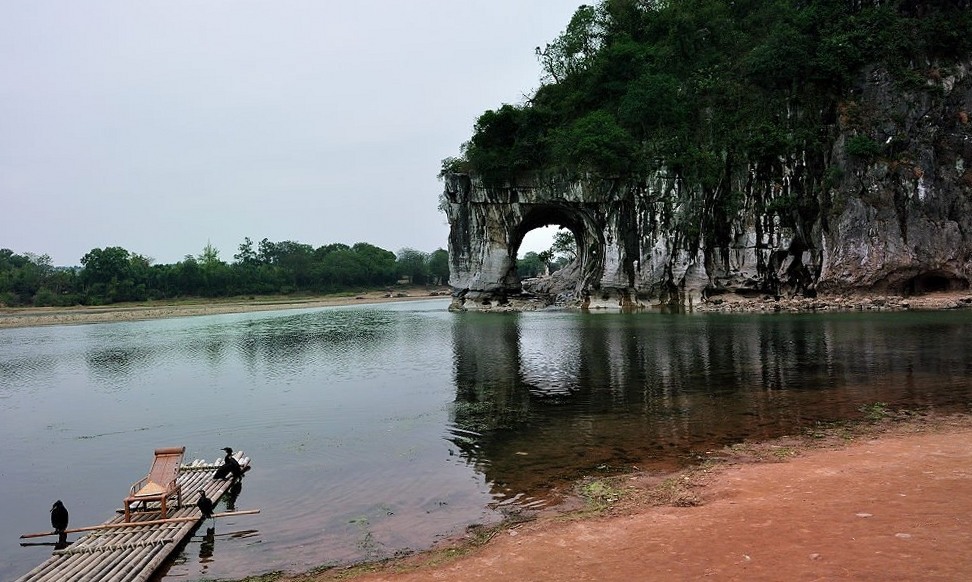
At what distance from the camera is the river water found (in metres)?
8.40

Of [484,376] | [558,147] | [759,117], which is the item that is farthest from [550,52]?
[484,376]

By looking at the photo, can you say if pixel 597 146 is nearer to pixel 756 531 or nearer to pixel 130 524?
pixel 756 531

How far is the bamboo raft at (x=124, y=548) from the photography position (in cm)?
671

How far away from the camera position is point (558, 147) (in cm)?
4719

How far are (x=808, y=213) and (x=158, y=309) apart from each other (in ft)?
234

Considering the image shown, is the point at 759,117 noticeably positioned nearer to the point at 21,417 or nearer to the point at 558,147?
the point at 558,147

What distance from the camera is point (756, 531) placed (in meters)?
6.33

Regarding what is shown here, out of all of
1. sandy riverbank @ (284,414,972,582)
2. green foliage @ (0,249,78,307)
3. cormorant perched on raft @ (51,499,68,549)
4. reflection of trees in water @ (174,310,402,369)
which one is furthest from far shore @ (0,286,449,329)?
sandy riverbank @ (284,414,972,582)

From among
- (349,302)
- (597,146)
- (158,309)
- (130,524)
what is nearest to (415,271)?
(349,302)

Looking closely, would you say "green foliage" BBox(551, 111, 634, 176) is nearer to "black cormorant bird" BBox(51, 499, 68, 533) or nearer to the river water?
the river water

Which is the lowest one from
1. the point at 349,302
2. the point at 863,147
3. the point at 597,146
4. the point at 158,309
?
the point at 349,302

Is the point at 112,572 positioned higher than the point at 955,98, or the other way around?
the point at 955,98

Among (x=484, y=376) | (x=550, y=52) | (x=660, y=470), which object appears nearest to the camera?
(x=660, y=470)

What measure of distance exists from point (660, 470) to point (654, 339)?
58.9 feet
